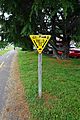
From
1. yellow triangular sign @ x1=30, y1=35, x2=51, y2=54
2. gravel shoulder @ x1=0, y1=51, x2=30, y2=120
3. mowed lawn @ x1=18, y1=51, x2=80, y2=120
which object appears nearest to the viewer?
mowed lawn @ x1=18, y1=51, x2=80, y2=120

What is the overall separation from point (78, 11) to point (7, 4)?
6.16 meters

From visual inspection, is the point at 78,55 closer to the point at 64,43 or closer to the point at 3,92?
the point at 64,43

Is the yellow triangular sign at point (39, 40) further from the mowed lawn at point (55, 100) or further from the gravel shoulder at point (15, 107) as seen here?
the gravel shoulder at point (15, 107)

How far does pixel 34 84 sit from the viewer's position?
1219 centimetres

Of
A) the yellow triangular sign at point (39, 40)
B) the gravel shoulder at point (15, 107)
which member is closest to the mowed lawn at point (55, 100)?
the gravel shoulder at point (15, 107)

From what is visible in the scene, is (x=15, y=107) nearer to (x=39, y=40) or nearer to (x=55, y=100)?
(x=55, y=100)

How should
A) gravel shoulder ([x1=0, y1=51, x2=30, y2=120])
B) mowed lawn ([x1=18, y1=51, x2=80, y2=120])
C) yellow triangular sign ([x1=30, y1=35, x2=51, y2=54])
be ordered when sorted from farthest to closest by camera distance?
yellow triangular sign ([x1=30, y1=35, x2=51, y2=54]) → gravel shoulder ([x1=0, y1=51, x2=30, y2=120]) → mowed lawn ([x1=18, y1=51, x2=80, y2=120])

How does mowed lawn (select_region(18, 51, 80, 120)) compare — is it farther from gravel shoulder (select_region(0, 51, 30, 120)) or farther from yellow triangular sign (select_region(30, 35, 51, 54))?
yellow triangular sign (select_region(30, 35, 51, 54))

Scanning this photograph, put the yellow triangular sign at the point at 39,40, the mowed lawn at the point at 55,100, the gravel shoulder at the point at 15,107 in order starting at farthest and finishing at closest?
1. the yellow triangular sign at the point at 39,40
2. the gravel shoulder at the point at 15,107
3. the mowed lawn at the point at 55,100

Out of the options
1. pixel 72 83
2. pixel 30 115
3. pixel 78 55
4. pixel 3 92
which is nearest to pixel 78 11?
pixel 72 83

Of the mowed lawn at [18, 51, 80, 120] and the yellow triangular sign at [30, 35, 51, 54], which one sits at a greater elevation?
the yellow triangular sign at [30, 35, 51, 54]

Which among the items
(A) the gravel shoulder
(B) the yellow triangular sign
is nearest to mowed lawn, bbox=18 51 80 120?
(A) the gravel shoulder

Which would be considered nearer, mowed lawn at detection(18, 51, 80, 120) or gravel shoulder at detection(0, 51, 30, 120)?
mowed lawn at detection(18, 51, 80, 120)

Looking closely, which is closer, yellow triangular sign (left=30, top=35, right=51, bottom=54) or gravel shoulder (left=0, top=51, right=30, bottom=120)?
gravel shoulder (left=0, top=51, right=30, bottom=120)
